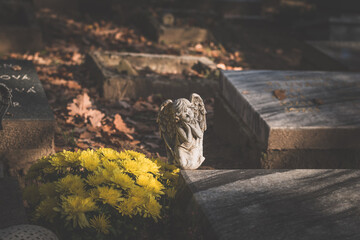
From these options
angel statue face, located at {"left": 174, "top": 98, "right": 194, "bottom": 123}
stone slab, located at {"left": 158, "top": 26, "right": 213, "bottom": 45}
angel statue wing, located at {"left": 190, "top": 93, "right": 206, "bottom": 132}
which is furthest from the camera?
stone slab, located at {"left": 158, "top": 26, "right": 213, "bottom": 45}

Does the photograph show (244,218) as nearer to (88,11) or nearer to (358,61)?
(358,61)

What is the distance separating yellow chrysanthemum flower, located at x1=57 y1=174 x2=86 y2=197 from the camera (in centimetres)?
219

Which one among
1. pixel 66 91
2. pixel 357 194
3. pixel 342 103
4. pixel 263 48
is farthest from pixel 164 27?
pixel 357 194

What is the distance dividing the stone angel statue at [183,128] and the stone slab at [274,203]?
9.0 inches

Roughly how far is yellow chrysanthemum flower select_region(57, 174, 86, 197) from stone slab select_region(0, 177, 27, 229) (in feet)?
0.90

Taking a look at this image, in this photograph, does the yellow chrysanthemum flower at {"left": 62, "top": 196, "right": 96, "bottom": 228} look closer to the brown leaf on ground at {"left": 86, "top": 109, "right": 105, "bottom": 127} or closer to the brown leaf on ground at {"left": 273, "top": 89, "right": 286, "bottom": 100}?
the brown leaf on ground at {"left": 86, "top": 109, "right": 105, "bottom": 127}

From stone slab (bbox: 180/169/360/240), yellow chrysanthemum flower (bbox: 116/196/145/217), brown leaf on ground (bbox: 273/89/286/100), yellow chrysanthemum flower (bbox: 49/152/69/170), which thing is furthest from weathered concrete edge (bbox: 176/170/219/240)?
brown leaf on ground (bbox: 273/89/286/100)

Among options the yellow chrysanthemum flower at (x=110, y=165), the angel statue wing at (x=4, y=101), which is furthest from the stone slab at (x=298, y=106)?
the angel statue wing at (x=4, y=101)

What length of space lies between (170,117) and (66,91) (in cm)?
259

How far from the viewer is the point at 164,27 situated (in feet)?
25.3

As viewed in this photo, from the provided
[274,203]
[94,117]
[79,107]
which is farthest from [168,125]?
[79,107]

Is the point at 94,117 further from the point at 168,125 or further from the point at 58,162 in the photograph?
the point at 58,162

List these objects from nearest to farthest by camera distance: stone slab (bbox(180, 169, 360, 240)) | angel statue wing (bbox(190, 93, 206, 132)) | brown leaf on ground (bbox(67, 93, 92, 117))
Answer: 1. stone slab (bbox(180, 169, 360, 240))
2. angel statue wing (bbox(190, 93, 206, 132))
3. brown leaf on ground (bbox(67, 93, 92, 117))

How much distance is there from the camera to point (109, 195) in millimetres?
2170
